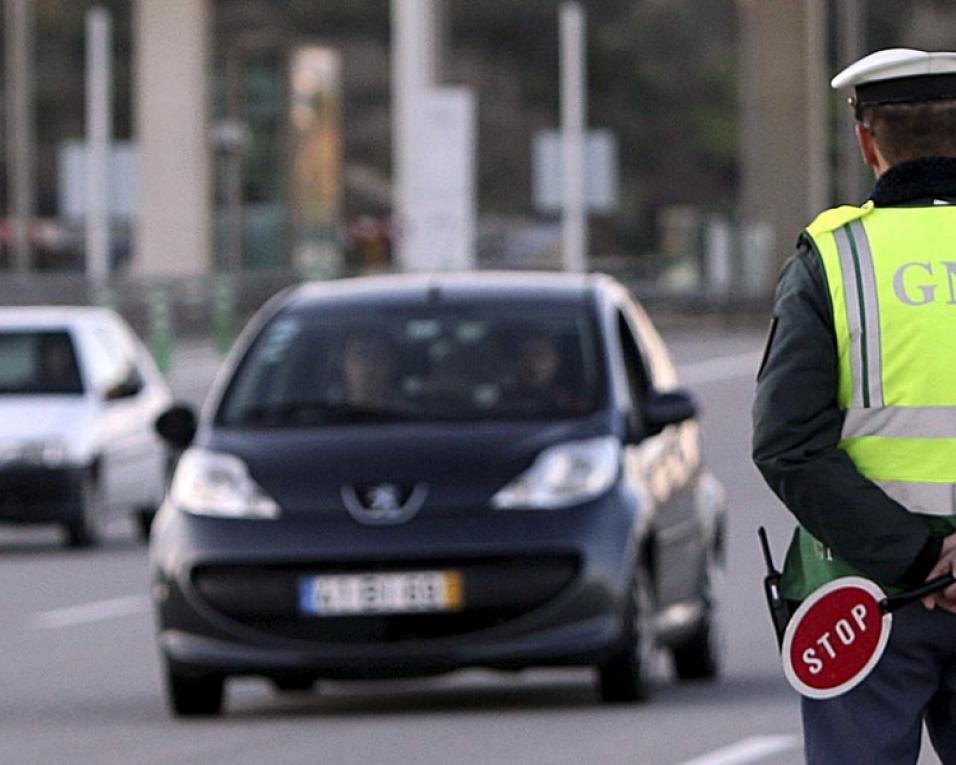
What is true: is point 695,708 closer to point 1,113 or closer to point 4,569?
point 4,569

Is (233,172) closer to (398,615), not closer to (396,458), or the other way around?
(396,458)

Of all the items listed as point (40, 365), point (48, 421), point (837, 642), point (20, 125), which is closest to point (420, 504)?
point (837, 642)

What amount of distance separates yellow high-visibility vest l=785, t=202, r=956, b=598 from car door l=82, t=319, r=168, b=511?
18596 mm

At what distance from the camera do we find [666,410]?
13102mm

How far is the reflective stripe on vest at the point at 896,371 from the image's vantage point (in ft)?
19.1

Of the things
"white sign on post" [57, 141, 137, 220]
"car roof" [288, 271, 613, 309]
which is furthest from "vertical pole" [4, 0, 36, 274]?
"car roof" [288, 271, 613, 309]

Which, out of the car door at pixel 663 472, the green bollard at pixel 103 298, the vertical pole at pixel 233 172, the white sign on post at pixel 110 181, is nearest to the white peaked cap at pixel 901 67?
the car door at pixel 663 472

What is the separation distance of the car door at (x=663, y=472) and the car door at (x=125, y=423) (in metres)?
10.5

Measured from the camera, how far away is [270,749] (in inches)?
456

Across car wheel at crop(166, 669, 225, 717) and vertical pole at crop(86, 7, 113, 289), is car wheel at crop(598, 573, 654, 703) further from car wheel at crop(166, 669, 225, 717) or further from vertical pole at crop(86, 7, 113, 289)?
vertical pole at crop(86, 7, 113, 289)

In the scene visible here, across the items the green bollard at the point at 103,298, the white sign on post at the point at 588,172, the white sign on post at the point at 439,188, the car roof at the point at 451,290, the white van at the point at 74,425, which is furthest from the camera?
the green bollard at the point at 103,298

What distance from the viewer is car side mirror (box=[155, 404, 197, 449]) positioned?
43.6 feet

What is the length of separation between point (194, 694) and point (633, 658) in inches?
61.0

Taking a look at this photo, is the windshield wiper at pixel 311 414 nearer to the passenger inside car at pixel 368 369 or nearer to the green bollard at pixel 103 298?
the passenger inside car at pixel 368 369
